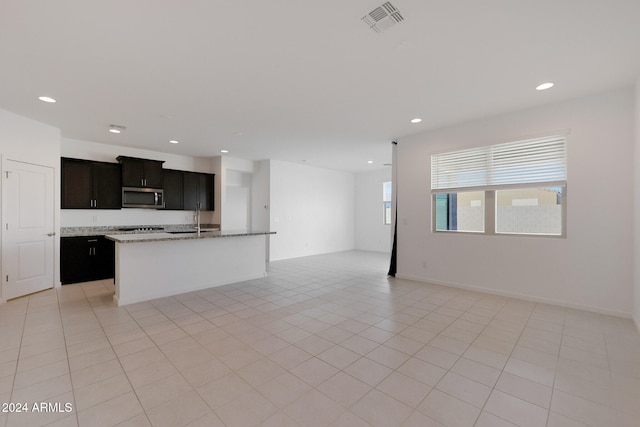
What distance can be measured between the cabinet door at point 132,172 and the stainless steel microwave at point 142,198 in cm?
12

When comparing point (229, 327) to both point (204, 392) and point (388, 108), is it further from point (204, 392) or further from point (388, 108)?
point (388, 108)

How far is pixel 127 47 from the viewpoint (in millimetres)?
2521

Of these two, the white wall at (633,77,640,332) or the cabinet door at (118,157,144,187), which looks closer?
the white wall at (633,77,640,332)

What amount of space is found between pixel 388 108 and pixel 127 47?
3.08m

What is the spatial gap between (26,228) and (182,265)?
7.82 ft

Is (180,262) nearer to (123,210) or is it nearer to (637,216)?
(123,210)

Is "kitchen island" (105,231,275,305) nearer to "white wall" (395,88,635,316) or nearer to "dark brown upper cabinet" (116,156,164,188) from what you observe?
"dark brown upper cabinet" (116,156,164,188)

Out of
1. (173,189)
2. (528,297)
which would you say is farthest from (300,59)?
(173,189)

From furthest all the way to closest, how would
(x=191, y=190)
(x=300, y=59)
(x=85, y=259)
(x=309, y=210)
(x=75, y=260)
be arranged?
(x=309, y=210) < (x=191, y=190) < (x=85, y=259) < (x=75, y=260) < (x=300, y=59)

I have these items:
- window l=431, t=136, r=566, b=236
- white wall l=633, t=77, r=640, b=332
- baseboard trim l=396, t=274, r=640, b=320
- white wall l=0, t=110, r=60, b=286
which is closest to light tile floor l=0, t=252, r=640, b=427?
baseboard trim l=396, t=274, r=640, b=320

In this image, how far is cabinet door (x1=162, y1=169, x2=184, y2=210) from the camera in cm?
663

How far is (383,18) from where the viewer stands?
2137mm

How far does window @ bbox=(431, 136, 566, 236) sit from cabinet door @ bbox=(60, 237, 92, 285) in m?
6.50

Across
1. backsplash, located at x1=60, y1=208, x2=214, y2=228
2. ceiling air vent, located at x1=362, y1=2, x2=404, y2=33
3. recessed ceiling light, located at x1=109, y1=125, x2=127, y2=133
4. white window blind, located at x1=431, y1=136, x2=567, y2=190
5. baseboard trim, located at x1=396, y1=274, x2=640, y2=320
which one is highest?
ceiling air vent, located at x1=362, y1=2, x2=404, y2=33
